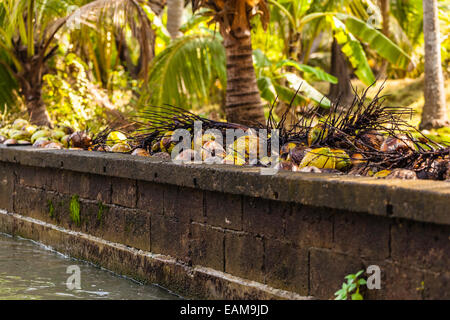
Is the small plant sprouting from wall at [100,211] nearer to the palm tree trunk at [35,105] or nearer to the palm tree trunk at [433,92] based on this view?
the palm tree trunk at [35,105]

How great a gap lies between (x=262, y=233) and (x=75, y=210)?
2.60m

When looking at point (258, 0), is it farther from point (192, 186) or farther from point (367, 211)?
point (367, 211)

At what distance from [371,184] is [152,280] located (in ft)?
7.85

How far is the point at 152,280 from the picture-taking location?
214 inches

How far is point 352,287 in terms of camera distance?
3.81 meters

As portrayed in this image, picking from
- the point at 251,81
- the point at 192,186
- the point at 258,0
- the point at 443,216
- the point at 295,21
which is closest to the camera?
the point at 443,216

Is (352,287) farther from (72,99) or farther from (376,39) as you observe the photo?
(376,39)

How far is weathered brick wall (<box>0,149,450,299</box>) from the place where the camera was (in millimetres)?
3596

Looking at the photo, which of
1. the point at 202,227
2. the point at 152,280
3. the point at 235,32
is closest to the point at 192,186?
the point at 202,227

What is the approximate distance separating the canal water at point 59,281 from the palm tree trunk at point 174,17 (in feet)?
27.9

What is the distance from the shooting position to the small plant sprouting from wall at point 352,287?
382 cm

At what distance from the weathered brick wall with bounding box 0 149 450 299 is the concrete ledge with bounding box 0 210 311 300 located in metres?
0.06

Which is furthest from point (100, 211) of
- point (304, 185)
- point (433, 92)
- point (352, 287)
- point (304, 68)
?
point (433, 92)

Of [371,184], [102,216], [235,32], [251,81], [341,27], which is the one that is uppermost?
[341,27]
